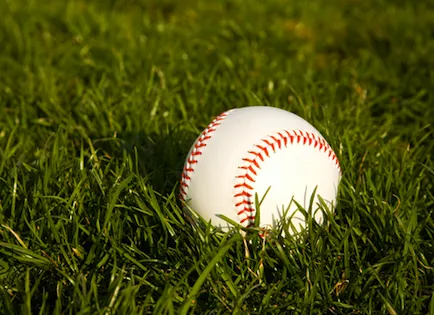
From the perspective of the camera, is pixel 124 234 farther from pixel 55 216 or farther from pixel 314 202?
pixel 314 202

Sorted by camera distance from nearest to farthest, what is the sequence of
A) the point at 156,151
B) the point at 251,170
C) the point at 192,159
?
the point at 251,170 < the point at 192,159 < the point at 156,151

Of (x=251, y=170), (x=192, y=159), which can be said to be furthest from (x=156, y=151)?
(x=251, y=170)

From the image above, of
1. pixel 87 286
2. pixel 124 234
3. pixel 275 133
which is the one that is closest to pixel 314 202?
pixel 275 133

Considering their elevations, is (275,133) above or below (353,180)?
above

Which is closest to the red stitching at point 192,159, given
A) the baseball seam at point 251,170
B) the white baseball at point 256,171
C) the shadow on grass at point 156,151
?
the white baseball at point 256,171

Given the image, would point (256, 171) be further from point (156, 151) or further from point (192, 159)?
point (156, 151)

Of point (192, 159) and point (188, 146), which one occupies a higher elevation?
point (192, 159)

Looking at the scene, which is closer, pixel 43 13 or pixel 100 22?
pixel 100 22
